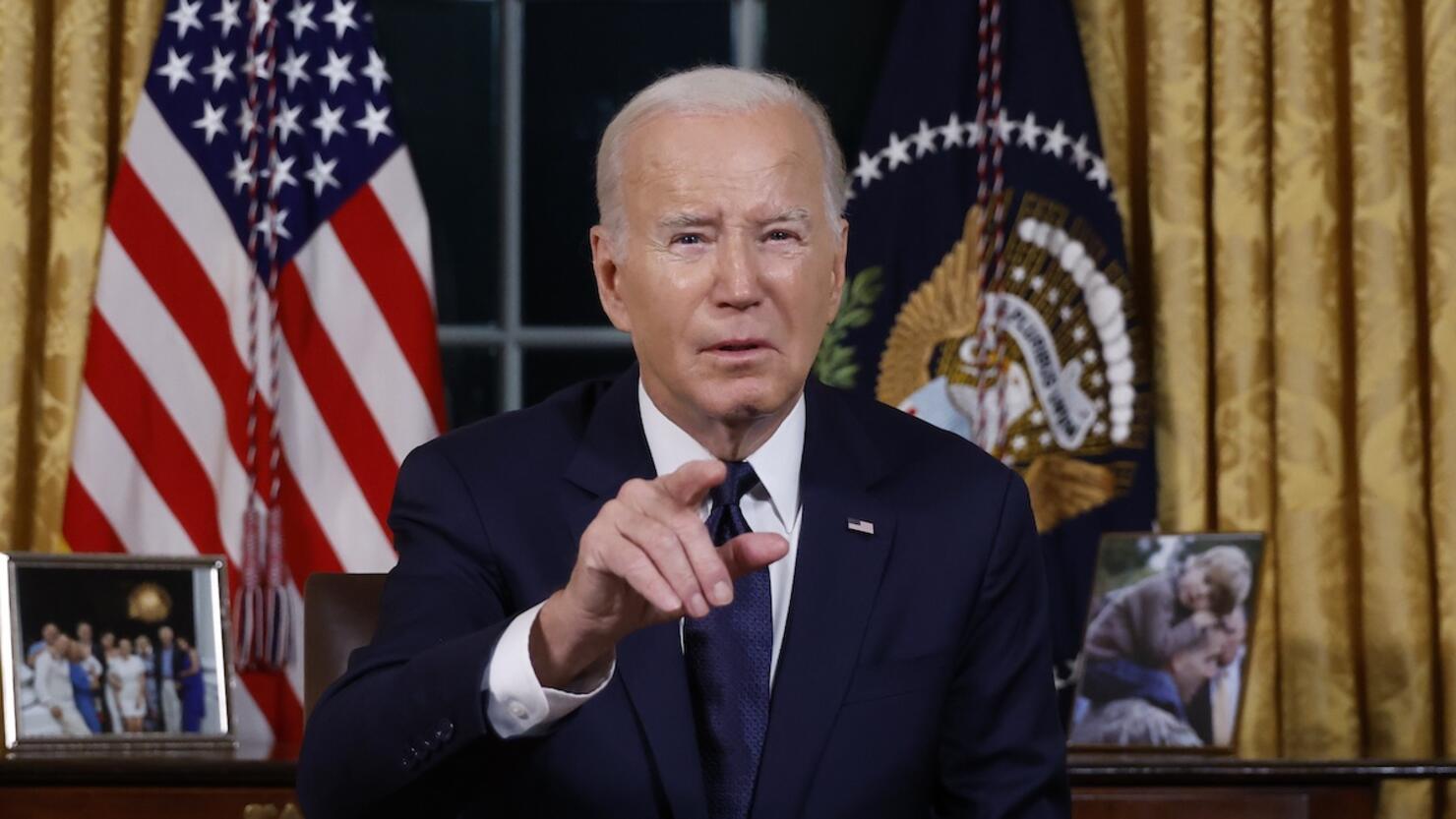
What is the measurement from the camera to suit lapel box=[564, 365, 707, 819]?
1798 mm

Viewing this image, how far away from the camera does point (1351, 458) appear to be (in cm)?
345

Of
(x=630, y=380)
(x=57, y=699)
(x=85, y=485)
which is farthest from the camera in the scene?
(x=85, y=485)

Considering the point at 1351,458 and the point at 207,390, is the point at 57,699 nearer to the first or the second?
the point at 207,390

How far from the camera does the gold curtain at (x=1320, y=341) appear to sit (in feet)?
11.0

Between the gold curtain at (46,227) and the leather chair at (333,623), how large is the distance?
3.74 ft

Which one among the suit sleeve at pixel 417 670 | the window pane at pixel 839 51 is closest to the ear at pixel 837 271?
the suit sleeve at pixel 417 670

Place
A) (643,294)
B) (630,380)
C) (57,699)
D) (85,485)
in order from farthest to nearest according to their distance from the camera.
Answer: (85,485) < (57,699) < (630,380) < (643,294)

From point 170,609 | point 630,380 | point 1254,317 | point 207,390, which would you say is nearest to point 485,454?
point 630,380

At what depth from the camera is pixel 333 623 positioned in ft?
8.10

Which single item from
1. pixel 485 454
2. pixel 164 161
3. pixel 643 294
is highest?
pixel 164 161

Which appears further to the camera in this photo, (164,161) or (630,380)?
(164,161)

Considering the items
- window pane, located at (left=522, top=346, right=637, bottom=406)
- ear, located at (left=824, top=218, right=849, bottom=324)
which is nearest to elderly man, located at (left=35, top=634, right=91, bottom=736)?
window pane, located at (left=522, top=346, right=637, bottom=406)

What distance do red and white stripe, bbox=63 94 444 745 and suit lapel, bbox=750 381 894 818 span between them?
1549mm

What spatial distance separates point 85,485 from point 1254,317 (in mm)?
2167
